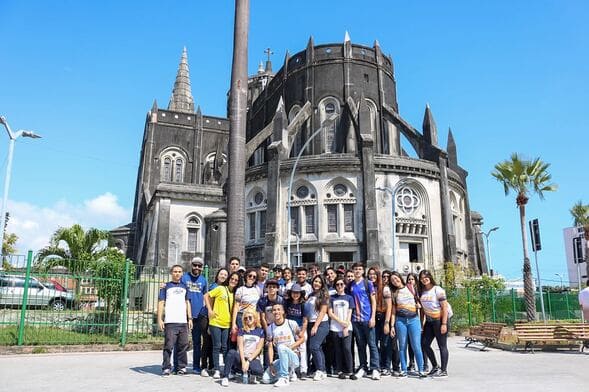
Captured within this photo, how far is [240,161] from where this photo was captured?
1198cm

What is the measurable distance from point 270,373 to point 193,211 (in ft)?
96.6

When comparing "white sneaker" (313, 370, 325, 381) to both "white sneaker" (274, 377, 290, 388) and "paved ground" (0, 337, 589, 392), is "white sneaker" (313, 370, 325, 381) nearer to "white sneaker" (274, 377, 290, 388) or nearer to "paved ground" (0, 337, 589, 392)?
"paved ground" (0, 337, 589, 392)

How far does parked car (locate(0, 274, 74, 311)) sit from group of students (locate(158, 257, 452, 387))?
19.1 feet

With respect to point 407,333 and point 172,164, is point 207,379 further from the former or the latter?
point 172,164

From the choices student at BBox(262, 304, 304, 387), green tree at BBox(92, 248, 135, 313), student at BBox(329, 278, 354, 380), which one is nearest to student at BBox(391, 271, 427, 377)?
student at BBox(329, 278, 354, 380)

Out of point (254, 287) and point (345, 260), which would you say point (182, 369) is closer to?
point (254, 287)

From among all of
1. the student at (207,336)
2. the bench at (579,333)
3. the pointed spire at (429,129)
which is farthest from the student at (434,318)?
the pointed spire at (429,129)

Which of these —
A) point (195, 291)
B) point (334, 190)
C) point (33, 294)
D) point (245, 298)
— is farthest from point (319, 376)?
point (334, 190)

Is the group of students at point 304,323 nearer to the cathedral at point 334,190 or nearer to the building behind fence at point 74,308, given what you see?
the building behind fence at point 74,308

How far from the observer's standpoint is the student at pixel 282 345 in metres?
7.45

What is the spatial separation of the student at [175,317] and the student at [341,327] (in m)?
2.41

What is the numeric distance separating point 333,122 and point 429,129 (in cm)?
702

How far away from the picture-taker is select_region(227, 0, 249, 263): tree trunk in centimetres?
1150

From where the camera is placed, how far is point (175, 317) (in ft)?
26.5
